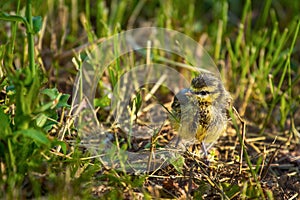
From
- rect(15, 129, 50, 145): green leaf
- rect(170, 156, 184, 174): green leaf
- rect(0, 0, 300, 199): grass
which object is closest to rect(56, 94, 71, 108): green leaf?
rect(0, 0, 300, 199): grass

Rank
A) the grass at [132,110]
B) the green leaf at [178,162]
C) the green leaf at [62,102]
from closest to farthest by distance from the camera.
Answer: the grass at [132,110] < the green leaf at [62,102] < the green leaf at [178,162]

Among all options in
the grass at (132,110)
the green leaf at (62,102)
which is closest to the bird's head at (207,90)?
the grass at (132,110)

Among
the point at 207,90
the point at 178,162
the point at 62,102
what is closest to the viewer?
the point at 62,102

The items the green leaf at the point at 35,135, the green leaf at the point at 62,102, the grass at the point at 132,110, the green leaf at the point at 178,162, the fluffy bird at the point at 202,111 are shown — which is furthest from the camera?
the fluffy bird at the point at 202,111

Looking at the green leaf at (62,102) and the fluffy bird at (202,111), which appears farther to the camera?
the fluffy bird at (202,111)

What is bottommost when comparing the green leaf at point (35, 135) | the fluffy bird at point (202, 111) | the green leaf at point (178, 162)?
the green leaf at point (178, 162)

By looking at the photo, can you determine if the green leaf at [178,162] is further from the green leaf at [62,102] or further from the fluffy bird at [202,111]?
the green leaf at [62,102]

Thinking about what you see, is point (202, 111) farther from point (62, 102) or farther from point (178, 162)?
point (62, 102)

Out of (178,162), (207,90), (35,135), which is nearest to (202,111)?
(207,90)

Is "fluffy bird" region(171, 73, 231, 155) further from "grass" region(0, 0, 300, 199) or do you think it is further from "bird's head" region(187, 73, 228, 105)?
"grass" region(0, 0, 300, 199)

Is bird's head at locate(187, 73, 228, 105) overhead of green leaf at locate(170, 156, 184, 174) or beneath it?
overhead
